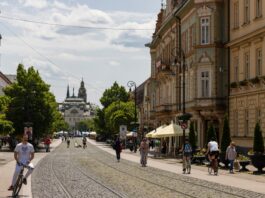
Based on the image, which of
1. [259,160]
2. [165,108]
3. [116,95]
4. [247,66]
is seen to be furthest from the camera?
[116,95]

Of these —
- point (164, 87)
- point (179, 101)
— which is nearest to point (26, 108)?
point (164, 87)

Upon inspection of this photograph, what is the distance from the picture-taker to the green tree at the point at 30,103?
253 ft

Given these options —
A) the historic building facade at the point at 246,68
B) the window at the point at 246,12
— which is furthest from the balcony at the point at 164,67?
the window at the point at 246,12

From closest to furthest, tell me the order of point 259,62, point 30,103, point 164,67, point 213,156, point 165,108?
point 213,156 < point 259,62 < point 164,67 < point 165,108 < point 30,103

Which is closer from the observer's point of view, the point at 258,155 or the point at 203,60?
the point at 258,155

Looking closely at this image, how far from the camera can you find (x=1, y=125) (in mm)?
46125

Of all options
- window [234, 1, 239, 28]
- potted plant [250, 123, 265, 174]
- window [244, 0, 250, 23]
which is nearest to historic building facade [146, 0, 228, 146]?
window [234, 1, 239, 28]

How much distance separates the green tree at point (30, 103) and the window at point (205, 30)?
31706 mm

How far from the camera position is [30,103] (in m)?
78.6

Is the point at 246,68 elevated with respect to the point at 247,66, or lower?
lower

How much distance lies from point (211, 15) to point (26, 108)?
3414 cm

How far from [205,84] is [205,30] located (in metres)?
4.16

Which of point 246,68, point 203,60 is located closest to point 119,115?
point 203,60

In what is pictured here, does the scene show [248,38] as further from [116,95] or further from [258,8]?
[116,95]
